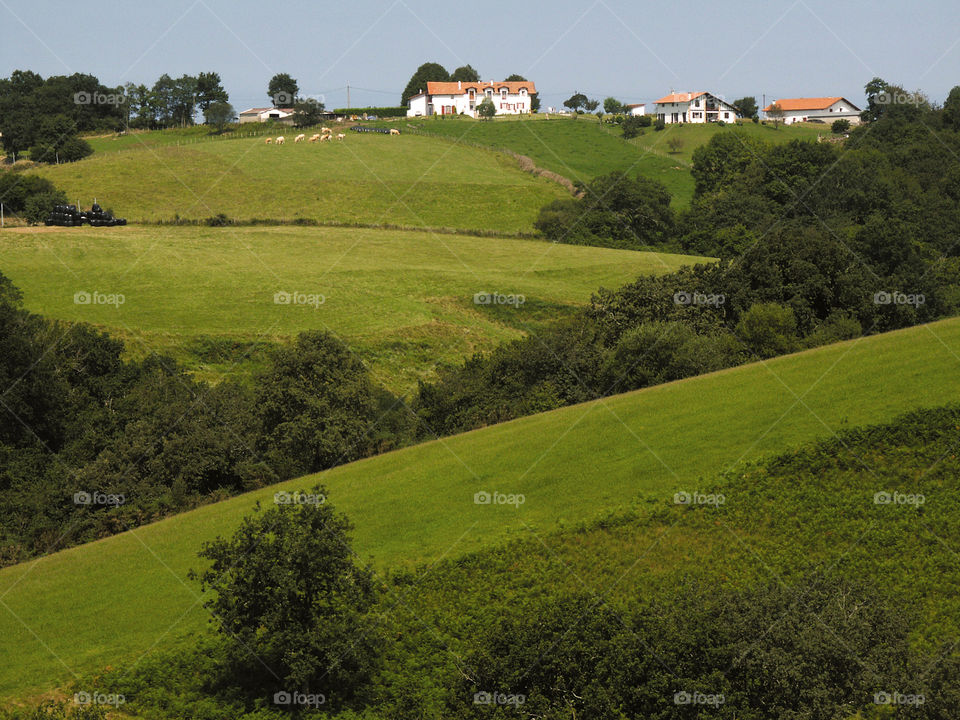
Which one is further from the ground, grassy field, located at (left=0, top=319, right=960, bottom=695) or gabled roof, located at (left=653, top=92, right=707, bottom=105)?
gabled roof, located at (left=653, top=92, right=707, bottom=105)

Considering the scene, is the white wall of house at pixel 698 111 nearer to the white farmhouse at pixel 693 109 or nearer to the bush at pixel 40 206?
the white farmhouse at pixel 693 109

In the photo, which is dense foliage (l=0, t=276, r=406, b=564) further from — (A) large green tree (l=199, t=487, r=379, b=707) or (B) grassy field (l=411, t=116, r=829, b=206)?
(B) grassy field (l=411, t=116, r=829, b=206)

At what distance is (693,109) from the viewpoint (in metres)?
192

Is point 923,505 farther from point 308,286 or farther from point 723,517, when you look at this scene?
point 308,286

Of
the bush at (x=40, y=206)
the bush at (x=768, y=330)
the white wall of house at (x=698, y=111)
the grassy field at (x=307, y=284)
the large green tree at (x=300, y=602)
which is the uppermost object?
the white wall of house at (x=698, y=111)

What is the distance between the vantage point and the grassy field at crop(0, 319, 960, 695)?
31047 millimetres

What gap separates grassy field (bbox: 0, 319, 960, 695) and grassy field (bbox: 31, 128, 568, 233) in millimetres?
69181

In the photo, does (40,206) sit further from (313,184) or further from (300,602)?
(300,602)

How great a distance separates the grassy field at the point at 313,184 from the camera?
361 feet

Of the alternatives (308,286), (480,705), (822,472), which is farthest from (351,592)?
(308,286)

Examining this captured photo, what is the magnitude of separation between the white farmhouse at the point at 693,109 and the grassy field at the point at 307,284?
99.3 metres

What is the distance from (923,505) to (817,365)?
11.2 meters

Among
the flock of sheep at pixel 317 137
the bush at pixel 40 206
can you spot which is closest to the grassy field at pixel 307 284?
the bush at pixel 40 206

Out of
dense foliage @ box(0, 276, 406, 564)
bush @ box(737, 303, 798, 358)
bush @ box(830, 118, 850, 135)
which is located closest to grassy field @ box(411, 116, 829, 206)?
bush @ box(830, 118, 850, 135)
